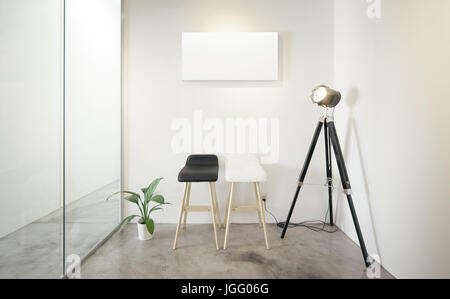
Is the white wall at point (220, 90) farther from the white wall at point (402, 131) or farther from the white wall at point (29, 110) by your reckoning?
the white wall at point (29, 110)

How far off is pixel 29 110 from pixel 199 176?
1144 mm

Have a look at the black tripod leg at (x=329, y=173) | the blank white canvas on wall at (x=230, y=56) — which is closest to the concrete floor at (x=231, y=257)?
the black tripod leg at (x=329, y=173)

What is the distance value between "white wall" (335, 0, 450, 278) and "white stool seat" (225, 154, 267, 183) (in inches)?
35.1

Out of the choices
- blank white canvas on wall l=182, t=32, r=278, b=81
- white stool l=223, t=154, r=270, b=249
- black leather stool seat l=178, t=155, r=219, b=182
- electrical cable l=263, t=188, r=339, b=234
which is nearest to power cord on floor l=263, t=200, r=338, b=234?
electrical cable l=263, t=188, r=339, b=234

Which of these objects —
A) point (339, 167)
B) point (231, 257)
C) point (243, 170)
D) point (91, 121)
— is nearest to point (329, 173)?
point (339, 167)

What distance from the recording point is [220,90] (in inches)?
90.6

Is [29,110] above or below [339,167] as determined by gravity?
above

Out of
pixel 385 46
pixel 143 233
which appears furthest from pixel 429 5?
pixel 143 233

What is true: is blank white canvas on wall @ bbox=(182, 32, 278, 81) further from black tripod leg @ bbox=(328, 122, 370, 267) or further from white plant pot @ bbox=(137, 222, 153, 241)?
white plant pot @ bbox=(137, 222, 153, 241)

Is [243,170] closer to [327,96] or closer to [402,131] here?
[327,96]

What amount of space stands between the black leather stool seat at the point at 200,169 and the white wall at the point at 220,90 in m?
0.21

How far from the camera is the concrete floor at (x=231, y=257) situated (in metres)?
1.53

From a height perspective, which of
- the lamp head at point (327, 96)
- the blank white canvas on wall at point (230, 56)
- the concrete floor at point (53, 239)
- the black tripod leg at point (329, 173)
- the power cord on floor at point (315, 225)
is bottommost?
the power cord on floor at point (315, 225)
